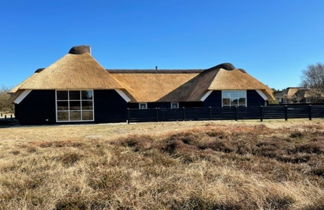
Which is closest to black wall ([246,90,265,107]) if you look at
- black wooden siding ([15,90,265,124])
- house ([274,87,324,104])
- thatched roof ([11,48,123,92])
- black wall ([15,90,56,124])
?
black wooden siding ([15,90,265,124])

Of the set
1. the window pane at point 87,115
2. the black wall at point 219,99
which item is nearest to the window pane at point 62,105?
the window pane at point 87,115

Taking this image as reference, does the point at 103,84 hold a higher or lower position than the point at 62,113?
higher

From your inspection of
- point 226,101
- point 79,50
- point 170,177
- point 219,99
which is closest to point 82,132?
point 170,177

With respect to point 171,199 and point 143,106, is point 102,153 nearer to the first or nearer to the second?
point 171,199

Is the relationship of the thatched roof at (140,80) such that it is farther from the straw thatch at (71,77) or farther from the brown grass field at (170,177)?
the brown grass field at (170,177)

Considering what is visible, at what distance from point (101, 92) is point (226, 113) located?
10.0 m

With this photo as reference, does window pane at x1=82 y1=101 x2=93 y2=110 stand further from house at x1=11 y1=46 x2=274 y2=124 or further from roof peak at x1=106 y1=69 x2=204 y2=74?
roof peak at x1=106 y1=69 x2=204 y2=74

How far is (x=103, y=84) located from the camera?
2450 centimetres

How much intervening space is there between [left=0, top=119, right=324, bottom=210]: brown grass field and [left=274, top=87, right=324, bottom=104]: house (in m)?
59.0

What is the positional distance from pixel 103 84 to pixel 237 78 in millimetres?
13011

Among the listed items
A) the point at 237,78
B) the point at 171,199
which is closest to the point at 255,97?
the point at 237,78

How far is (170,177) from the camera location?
21.9 feet

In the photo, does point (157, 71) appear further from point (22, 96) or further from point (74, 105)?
point (22, 96)

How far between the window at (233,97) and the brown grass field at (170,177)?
18745 millimetres
